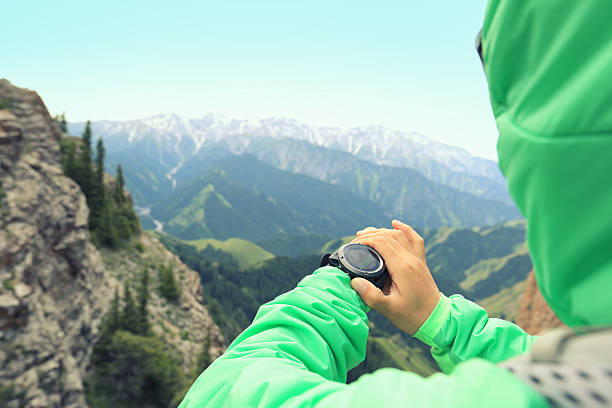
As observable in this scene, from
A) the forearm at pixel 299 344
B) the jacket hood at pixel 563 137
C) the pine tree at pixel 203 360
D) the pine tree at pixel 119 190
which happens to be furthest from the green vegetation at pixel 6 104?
the jacket hood at pixel 563 137

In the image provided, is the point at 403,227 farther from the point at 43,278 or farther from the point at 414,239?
the point at 43,278

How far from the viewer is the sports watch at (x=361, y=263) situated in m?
2.11

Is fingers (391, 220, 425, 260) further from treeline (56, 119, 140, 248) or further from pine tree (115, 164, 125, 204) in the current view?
pine tree (115, 164, 125, 204)

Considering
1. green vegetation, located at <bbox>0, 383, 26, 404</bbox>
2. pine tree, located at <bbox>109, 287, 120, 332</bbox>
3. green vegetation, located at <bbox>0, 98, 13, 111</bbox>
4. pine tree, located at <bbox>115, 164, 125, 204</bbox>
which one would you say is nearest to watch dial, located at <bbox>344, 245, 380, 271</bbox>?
green vegetation, located at <bbox>0, 383, 26, 404</bbox>

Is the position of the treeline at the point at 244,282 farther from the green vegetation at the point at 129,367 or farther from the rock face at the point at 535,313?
the rock face at the point at 535,313

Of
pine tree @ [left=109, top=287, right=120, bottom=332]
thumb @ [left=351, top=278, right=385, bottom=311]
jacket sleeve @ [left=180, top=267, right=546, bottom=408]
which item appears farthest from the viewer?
pine tree @ [left=109, top=287, right=120, bottom=332]

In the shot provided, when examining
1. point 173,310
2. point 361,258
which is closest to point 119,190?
point 173,310

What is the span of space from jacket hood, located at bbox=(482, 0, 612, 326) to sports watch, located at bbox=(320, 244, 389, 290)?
1.19m

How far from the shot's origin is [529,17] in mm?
873

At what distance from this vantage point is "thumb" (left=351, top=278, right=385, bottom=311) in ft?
6.59

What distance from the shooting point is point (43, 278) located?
2848 centimetres

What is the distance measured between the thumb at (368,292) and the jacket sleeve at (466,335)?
0.37 metres

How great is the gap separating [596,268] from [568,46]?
0.53 meters

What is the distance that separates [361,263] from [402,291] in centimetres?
31
